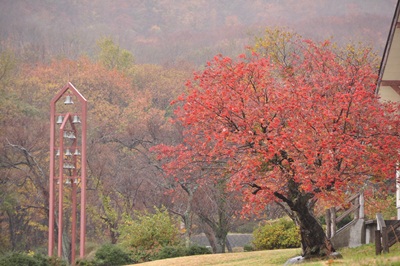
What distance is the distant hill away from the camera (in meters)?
92.1

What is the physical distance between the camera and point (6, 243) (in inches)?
2085

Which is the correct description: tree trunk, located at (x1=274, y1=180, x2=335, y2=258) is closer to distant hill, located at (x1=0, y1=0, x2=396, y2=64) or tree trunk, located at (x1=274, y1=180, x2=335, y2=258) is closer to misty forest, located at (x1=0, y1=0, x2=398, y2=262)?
misty forest, located at (x1=0, y1=0, x2=398, y2=262)

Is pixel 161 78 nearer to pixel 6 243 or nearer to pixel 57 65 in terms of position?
pixel 57 65

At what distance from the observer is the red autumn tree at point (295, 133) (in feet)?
63.7

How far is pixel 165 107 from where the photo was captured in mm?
66000

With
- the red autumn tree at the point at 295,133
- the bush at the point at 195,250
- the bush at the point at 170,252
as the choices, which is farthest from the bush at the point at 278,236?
the red autumn tree at the point at 295,133

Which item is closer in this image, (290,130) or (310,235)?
(290,130)

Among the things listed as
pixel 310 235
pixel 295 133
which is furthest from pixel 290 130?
pixel 310 235

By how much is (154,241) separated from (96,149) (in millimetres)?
16061

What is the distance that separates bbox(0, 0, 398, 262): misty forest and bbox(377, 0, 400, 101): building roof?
31.3 inches

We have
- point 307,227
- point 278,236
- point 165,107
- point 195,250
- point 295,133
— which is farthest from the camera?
point 165,107

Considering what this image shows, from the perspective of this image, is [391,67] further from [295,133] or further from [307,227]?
[307,227]

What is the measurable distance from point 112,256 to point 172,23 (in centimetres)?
8454

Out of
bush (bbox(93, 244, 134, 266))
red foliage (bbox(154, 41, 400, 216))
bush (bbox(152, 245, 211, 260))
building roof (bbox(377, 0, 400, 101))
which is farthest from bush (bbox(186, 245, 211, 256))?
building roof (bbox(377, 0, 400, 101))
